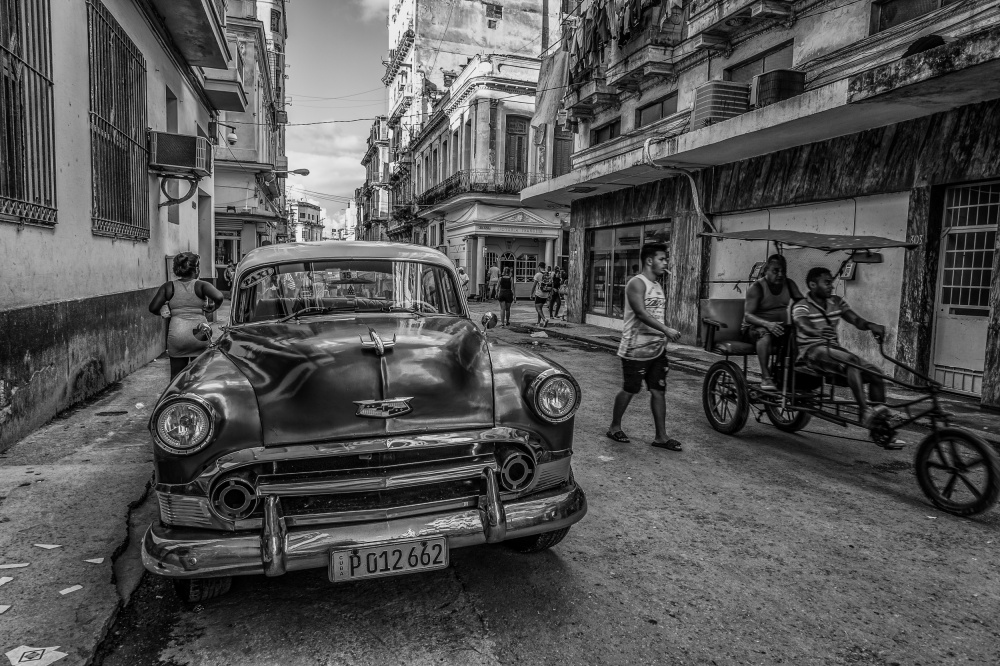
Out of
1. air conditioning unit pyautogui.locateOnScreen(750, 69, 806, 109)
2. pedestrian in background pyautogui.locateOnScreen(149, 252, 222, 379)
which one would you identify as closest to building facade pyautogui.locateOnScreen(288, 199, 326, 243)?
air conditioning unit pyautogui.locateOnScreen(750, 69, 806, 109)

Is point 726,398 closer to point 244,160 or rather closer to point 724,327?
point 724,327

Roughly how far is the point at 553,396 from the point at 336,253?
2.03m

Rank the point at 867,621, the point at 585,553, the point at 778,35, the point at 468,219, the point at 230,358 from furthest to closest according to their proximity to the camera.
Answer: the point at 468,219, the point at 778,35, the point at 585,553, the point at 230,358, the point at 867,621

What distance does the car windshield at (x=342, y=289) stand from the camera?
13.9 feet

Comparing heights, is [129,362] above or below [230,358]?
below

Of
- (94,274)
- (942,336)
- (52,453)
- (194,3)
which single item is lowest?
(52,453)

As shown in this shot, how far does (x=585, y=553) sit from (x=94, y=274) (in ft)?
22.3

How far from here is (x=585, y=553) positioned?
3562 mm

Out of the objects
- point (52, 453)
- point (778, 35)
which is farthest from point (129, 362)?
point (778, 35)

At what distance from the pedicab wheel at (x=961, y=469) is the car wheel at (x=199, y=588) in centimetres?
434

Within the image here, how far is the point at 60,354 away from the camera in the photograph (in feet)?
20.7

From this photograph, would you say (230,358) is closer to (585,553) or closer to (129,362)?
(585,553)

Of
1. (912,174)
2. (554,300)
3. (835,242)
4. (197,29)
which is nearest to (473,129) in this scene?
(554,300)

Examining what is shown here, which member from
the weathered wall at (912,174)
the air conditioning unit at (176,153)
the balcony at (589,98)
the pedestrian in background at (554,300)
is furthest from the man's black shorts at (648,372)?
the pedestrian in background at (554,300)
